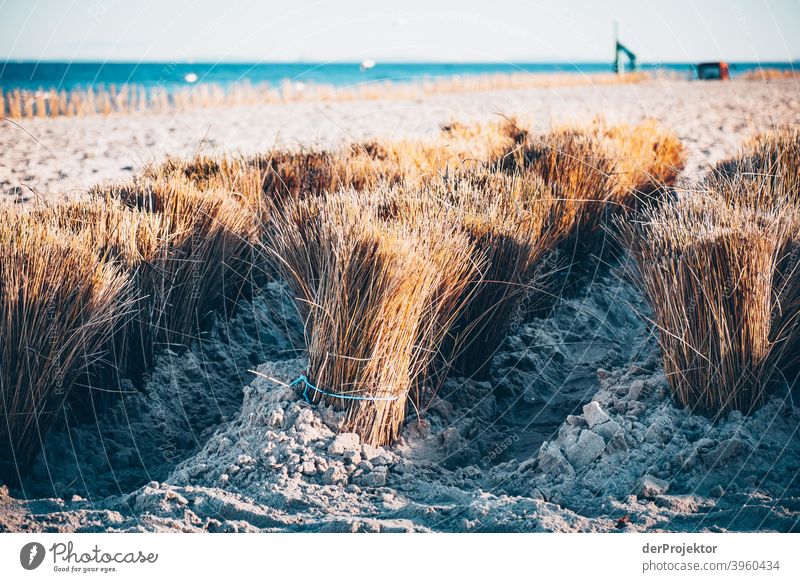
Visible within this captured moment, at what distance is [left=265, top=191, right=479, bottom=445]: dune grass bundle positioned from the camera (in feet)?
7.54

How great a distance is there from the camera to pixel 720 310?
2250mm

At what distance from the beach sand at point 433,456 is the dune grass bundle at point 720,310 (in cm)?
9

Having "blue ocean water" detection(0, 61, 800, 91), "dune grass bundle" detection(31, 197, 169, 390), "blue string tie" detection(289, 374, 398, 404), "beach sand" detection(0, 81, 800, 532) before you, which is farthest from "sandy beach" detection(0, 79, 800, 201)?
"blue ocean water" detection(0, 61, 800, 91)

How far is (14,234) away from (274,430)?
1.05 meters

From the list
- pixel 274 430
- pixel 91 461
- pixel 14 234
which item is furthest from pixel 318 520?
pixel 14 234

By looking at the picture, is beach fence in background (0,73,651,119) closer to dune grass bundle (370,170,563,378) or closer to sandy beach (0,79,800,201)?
sandy beach (0,79,800,201)

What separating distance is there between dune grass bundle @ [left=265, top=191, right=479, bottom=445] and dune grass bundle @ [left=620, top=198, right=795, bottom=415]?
0.69 m

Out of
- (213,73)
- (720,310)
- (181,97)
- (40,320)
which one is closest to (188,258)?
(40,320)

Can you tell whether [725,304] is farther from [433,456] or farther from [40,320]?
[40,320]

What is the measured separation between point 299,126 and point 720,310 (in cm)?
863

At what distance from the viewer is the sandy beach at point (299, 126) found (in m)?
5.44

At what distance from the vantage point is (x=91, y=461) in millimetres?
2535

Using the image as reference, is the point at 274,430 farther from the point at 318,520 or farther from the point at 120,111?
the point at 120,111

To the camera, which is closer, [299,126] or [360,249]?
[360,249]
